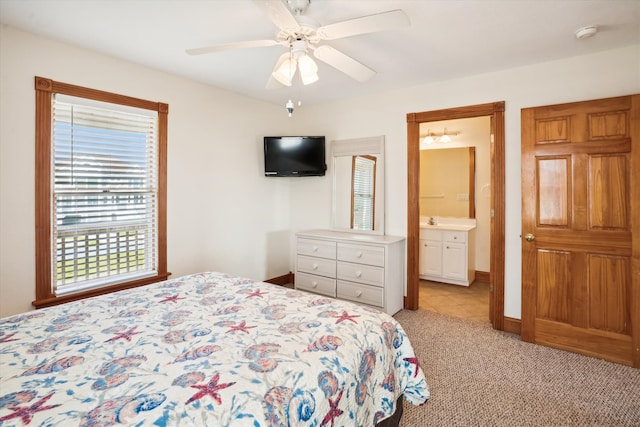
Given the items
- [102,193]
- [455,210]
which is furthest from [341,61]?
[455,210]

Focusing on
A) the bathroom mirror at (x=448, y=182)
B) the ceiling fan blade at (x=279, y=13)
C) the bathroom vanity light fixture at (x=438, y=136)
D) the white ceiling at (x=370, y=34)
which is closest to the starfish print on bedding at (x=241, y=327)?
the ceiling fan blade at (x=279, y=13)

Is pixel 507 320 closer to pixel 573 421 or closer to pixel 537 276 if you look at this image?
pixel 537 276

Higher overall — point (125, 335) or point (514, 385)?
→ point (125, 335)

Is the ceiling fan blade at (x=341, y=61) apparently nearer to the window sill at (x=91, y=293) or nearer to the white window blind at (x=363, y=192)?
the white window blind at (x=363, y=192)

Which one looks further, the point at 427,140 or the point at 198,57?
the point at 427,140

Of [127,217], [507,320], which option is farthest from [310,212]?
[507,320]

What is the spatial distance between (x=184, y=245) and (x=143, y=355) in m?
2.24

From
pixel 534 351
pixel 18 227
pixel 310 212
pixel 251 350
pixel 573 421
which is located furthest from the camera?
pixel 310 212

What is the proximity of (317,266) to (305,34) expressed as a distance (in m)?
2.56

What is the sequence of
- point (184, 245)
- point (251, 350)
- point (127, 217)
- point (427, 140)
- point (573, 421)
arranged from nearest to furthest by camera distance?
point (251, 350) < point (573, 421) < point (127, 217) < point (184, 245) < point (427, 140)

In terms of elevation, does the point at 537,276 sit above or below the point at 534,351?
above

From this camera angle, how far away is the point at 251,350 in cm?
127

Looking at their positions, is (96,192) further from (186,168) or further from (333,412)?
(333,412)

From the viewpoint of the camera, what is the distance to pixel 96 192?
271 centimetres
